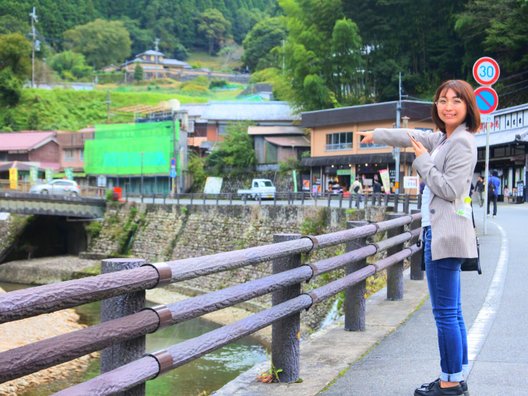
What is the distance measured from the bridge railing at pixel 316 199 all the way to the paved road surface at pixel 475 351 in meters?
9.04

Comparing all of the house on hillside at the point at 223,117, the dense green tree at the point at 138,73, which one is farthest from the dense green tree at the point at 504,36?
the dense green tree at the point at 138,73

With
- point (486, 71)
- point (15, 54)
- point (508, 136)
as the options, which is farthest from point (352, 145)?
point (15, 54)

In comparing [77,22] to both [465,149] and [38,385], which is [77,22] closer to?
[38,385]

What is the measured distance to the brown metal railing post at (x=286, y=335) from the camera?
15.2ft

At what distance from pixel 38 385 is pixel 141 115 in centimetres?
5307

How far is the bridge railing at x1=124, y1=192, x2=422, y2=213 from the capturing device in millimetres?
22656

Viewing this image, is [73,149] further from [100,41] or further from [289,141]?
[100,41]

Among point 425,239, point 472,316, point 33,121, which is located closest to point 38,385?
point 472,316

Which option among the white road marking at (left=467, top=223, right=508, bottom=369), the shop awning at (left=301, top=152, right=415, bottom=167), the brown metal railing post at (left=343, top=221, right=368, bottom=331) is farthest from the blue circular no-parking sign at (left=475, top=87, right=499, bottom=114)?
the shop awning at (left=301, top=152, right=415, bottom=167)

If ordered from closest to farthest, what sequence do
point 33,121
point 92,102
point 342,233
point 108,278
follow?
point 108,278 → point 342,233 → point 33,121 → point 92,102

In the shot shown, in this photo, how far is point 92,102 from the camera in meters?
79.2

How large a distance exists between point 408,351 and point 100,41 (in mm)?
118477

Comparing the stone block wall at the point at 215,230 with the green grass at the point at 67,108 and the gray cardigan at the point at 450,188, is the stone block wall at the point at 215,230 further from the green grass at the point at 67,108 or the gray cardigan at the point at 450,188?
the green grass at the point at 67,108

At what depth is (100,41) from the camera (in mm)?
116250
